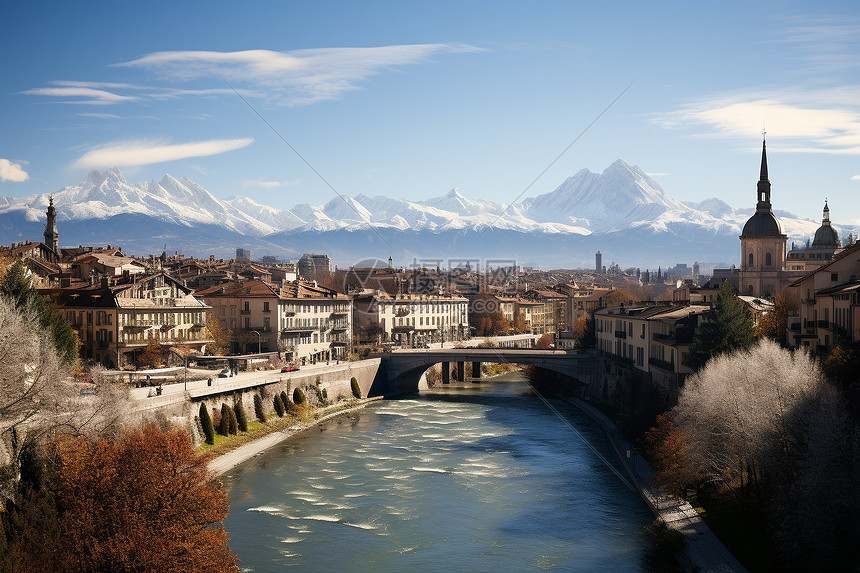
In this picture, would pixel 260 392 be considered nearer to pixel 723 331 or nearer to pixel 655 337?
pixel 655 337

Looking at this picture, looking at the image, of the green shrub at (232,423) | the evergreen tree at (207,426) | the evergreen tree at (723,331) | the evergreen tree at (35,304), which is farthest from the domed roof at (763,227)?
the evergreen tree at (35,304)

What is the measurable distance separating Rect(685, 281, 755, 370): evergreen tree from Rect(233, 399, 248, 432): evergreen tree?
29.9m

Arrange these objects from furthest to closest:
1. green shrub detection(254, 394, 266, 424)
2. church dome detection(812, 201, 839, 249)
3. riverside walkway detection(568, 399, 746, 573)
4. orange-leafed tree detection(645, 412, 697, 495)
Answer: church dome detection(812, 201, 839, 249)
green shrub detection(254, 394, 266, 424)
orange-leafed tree detection(645, 412, 697, 495)
riverside walkway detection(568, 399, 746, 573)

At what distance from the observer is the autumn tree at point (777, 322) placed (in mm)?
59147

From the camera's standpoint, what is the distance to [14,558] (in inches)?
1141

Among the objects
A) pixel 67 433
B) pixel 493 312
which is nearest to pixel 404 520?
pixel 67 433

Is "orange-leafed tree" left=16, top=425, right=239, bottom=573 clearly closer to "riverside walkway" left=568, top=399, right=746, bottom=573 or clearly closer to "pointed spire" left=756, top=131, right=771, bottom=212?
"riverside walkway" left=568, top=399, right=746, bottom=573

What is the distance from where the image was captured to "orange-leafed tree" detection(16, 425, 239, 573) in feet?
99.5

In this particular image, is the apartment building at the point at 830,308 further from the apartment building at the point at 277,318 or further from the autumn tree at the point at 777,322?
the apartment building at the point at 277,318

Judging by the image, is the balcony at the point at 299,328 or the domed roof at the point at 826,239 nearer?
the balcony at the point at 299,328

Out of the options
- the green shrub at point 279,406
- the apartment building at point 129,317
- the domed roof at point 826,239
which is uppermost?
the domed roof at point 826,239

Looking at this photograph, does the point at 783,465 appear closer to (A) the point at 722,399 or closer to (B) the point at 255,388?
(A) the point at 722,399

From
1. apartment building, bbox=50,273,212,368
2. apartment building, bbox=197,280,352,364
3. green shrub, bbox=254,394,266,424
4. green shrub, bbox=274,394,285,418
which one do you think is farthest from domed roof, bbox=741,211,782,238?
green shrub, bbox=254,394,266,424

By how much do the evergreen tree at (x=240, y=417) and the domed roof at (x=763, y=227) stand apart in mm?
71622
